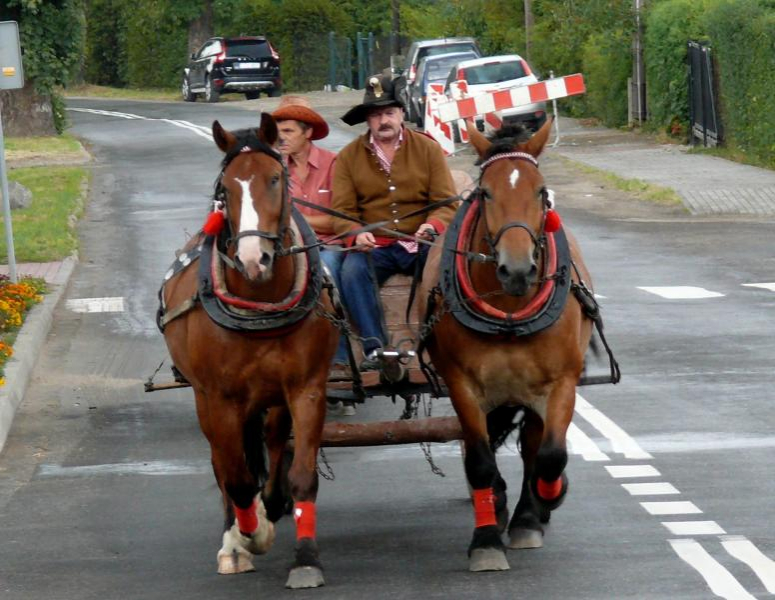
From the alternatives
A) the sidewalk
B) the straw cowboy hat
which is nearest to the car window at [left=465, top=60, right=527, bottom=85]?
the sidewalk

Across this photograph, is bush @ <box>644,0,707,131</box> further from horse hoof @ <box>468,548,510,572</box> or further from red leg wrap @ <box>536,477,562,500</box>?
horse hoof @ <box>468,548,510,572</box>

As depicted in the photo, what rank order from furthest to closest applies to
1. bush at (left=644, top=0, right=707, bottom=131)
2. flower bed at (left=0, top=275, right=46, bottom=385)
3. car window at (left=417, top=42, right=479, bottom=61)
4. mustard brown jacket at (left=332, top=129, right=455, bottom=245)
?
car window at (left=417, top=42, right=479, bottom=61), bush at (left=644, top=0, right=707, bottom=131), flower bed at (left=0, top=275, right=46, bottom=385), mustard brown jacket at (left=332, top=129, right=455, bottom=245)

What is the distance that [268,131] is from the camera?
7465 mm

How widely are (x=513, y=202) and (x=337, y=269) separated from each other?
1.64 m

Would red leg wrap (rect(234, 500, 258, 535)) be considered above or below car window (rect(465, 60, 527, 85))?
above

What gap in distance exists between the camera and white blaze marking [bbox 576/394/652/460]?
394 inches

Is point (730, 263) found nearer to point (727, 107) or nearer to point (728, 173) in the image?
point (728, 173)

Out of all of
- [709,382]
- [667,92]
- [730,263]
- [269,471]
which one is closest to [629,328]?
[709,382]

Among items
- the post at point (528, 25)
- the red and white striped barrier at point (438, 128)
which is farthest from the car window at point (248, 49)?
the red and white striped barrier at point (438, 128)

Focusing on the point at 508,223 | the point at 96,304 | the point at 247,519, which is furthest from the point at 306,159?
the point at 96,304

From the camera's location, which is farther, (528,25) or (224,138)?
(528,25)

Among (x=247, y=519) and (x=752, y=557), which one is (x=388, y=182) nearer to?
(x=247, y=519)

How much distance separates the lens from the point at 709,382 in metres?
12.1

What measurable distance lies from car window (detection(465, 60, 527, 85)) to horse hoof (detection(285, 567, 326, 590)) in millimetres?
28793
